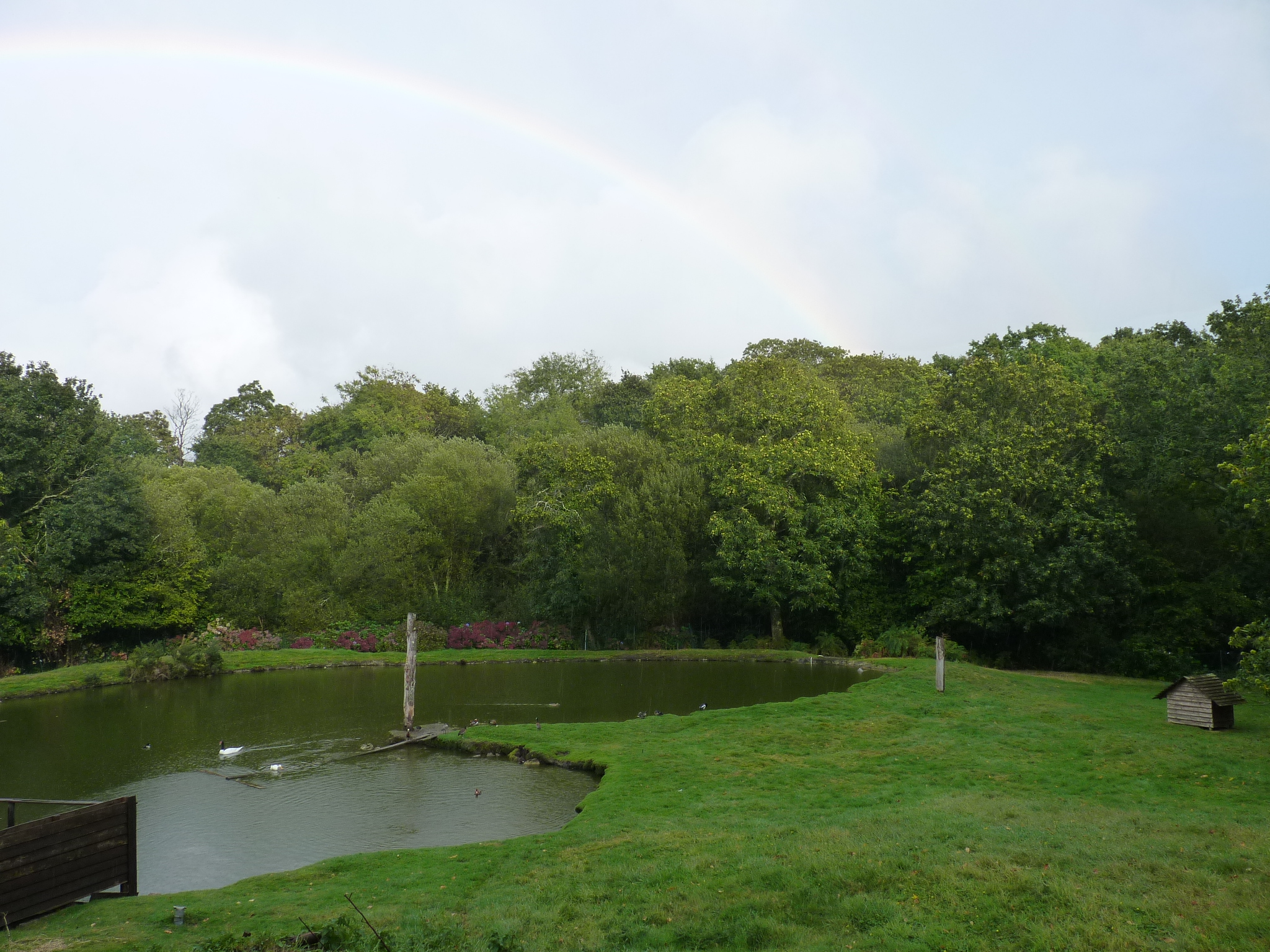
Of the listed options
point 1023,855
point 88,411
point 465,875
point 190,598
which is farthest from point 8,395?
point 1023,855

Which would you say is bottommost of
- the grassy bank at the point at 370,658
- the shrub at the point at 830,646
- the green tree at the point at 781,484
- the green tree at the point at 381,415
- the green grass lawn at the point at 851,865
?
the grassy bank at the point at 370,658

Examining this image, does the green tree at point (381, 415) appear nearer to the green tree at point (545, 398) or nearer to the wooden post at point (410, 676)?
the green tree at point (545, 398)

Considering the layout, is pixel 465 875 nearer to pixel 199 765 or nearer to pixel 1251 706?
pixel 199 765

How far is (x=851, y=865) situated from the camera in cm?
1212

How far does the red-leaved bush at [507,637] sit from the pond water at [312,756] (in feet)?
23.9

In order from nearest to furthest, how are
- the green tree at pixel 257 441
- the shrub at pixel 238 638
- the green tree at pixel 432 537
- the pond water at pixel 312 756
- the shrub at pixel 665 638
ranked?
the pond water at pixel 312 756 → the shrub at pixel 238 638 → the shrub at pixel 665 638 → the green tree at pixel 432 537 → the green tree at pixel 257 441

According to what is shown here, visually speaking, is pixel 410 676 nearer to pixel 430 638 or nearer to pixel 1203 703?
pixel 1203 703

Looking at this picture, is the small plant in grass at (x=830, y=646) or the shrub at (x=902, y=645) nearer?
the shrub at (x=902, y=645)

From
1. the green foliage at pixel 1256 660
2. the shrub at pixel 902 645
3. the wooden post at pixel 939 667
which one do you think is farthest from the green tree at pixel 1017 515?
the green foliage at pixel 1256 660

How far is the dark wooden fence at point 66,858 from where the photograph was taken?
11.8m

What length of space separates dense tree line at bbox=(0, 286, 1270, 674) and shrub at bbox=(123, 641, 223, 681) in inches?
209

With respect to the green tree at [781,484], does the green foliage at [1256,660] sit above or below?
below

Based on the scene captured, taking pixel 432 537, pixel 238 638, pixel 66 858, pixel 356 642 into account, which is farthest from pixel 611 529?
pixel 66 858

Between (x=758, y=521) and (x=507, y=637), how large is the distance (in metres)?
16.9
